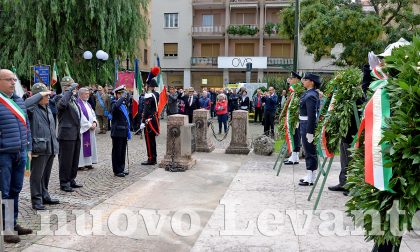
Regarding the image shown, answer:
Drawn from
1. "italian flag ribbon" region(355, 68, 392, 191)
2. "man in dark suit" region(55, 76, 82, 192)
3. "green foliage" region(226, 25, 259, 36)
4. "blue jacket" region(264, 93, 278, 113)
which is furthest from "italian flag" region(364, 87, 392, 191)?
"green foliage" region(226, 25, 259, 36)

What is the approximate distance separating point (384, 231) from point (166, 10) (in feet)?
141

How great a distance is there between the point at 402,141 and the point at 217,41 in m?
42.1

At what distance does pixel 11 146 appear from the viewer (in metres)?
4.97

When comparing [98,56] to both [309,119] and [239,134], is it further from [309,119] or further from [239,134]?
[309,119]

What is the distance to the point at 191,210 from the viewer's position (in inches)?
251

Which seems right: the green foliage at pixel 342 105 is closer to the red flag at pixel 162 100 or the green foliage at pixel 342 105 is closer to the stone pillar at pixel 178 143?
the stone pillar at pixel 178 143

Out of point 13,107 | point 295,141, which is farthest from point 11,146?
point 295,141

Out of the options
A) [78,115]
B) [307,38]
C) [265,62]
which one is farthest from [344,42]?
[265,62]

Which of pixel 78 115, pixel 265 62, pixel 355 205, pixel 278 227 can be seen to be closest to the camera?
pixel 355 205

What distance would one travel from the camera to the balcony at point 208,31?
43.4 metres

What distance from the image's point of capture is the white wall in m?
43.5

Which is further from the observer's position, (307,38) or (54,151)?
(307,38)

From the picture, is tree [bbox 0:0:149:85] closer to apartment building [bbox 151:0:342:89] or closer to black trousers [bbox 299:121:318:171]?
black trousers [bbox 299:121:318:171]

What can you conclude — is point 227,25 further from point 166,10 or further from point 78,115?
point 78,115
